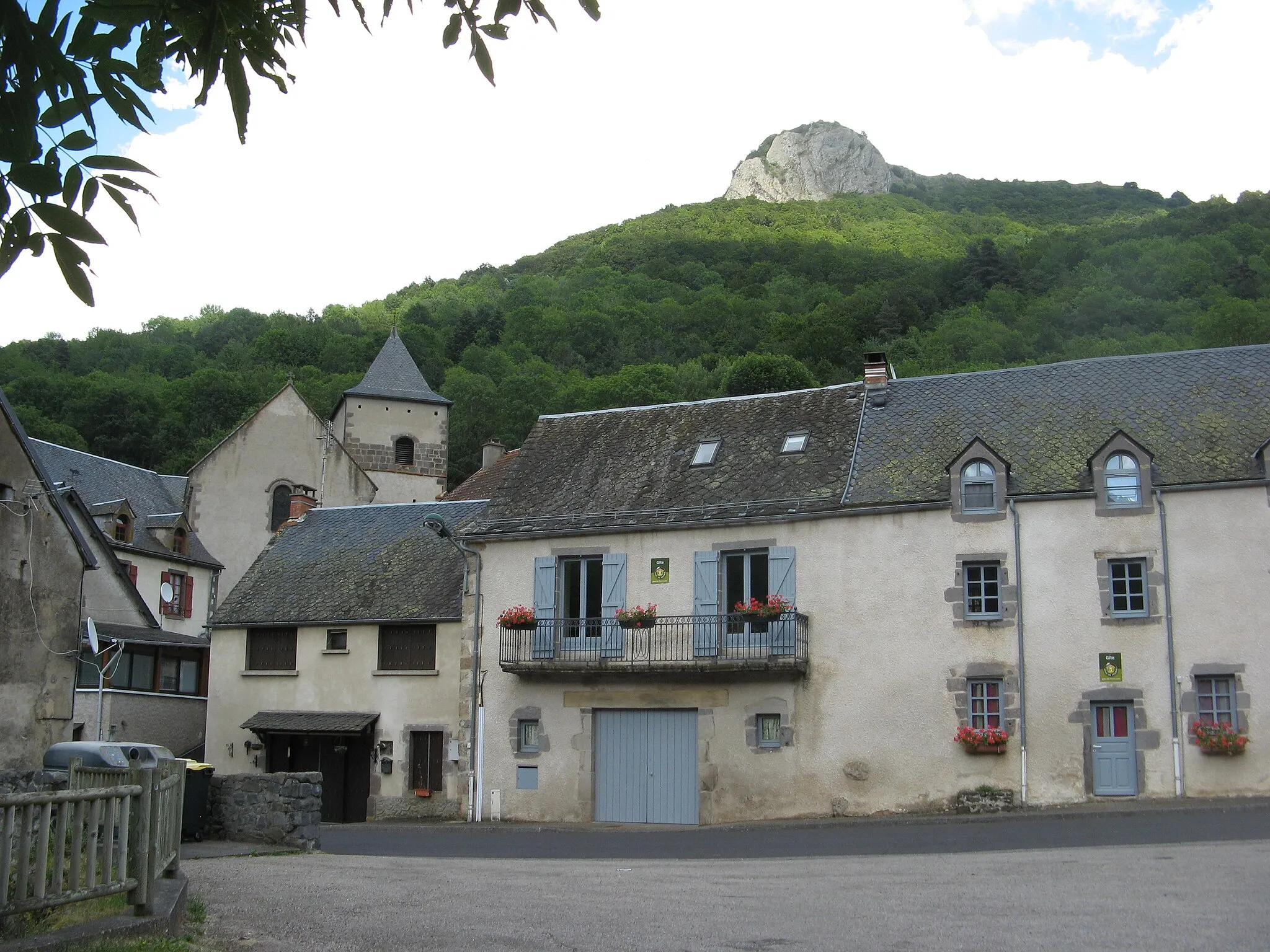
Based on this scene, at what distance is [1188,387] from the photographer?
2384 cm

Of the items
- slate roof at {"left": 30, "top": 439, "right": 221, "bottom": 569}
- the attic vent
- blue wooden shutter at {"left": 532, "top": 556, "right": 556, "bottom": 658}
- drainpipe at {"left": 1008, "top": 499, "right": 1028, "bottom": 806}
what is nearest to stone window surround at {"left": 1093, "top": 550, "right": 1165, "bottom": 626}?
drainpipe at {"left": 1008, "top": 499, "right": 1028, "bottom": 806}

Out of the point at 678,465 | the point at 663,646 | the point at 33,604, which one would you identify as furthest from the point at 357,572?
the point at 33,604


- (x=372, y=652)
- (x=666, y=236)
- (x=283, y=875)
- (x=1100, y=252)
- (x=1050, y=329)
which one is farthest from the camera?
(x=666, y=236)

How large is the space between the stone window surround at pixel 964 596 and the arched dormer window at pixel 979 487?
82cm

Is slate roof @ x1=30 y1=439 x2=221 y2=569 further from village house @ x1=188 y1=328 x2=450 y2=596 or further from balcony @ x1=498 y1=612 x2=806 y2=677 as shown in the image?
balcony @ x1=498 y1=612 x2=806 y2=677

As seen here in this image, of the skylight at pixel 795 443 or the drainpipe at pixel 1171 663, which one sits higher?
the skylight at pixel 795 443

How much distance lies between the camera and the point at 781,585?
23781 millimetres

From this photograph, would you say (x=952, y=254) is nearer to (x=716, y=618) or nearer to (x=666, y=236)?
(x=666, y=236)

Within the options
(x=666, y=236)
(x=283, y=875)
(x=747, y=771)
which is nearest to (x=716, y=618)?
(x=747, y=771)

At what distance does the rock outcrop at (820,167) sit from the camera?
449 ft

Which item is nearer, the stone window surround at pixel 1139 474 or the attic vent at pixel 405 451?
the stone window surround at pixel 1139 474

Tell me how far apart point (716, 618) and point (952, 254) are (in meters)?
65.5

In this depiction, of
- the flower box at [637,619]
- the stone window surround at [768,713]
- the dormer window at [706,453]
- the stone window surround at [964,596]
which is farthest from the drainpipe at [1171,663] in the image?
the flower box at [637,619]

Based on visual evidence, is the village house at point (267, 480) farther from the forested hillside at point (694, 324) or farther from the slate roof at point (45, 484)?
the forested hillside at point (694, 324)
